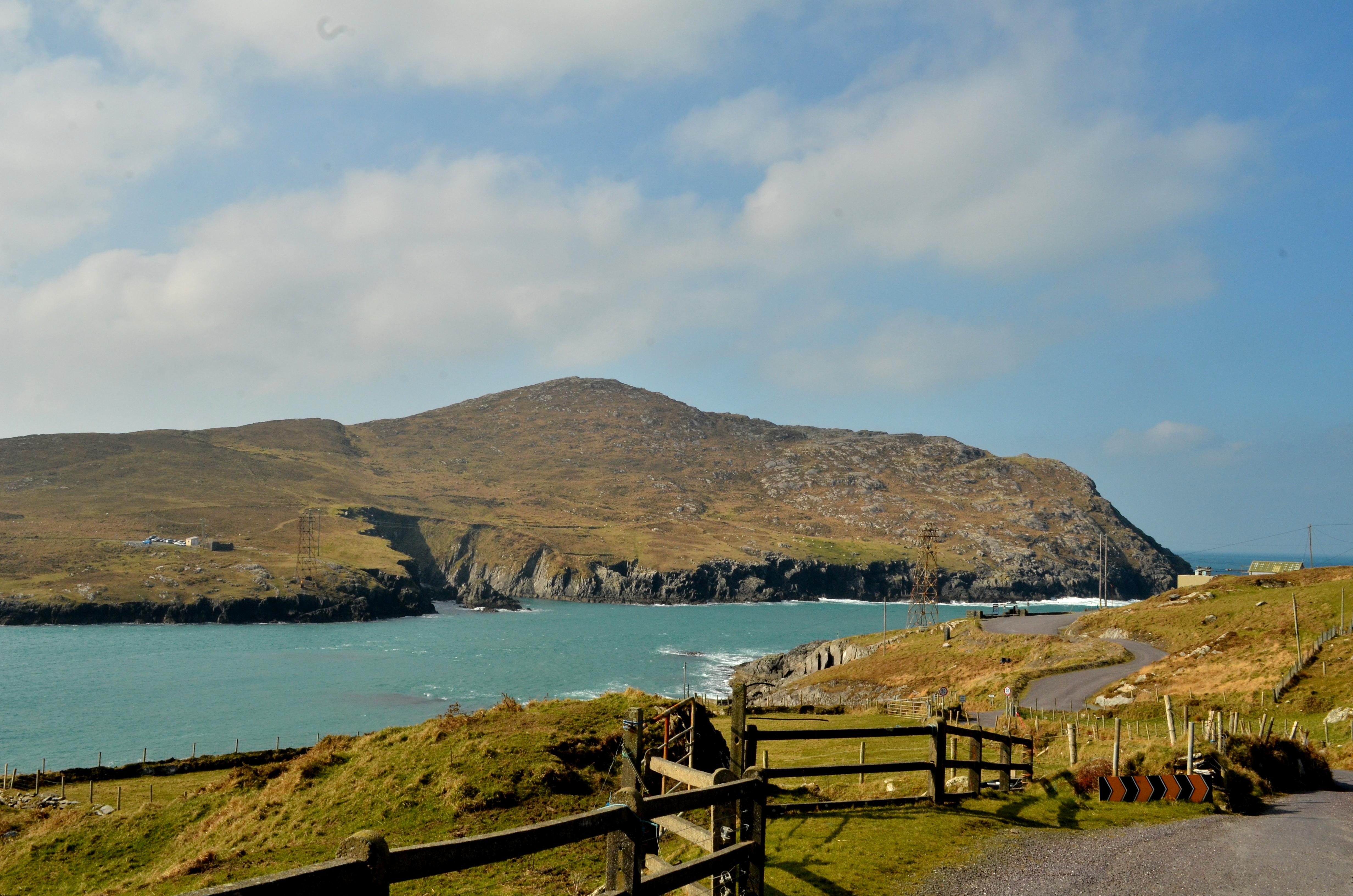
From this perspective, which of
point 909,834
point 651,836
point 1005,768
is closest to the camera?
point 651,836

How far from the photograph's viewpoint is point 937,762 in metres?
14.4

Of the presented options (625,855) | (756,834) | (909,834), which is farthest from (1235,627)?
(625,855)

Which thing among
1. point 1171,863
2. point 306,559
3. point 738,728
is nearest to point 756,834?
point 738,728

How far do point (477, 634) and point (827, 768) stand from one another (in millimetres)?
134853

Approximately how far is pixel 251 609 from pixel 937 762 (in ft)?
552

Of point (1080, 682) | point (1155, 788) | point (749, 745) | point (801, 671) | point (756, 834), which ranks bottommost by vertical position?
point (801, 671)

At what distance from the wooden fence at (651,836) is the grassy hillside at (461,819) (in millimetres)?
1149

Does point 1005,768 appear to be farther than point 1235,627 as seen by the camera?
No

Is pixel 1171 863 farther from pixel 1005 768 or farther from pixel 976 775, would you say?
pixel 1005 768

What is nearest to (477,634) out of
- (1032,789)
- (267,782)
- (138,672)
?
(138,672)

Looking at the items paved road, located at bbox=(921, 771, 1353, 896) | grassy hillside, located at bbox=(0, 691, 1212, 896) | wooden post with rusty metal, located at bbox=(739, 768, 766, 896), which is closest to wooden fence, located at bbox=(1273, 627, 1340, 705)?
grassy hillside, located at bbox=(0, 691, 1212, 896)

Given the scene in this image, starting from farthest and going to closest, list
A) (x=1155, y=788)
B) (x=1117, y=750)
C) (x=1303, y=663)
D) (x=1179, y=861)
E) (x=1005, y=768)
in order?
(x=1303, y=663), (x=1005, y=768), (x=1117, y=750), (x=1155, y=788), (x=1179, y=861)

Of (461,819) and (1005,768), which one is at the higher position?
(1005,768)

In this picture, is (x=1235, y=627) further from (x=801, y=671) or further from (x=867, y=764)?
(x=867, y=764)
